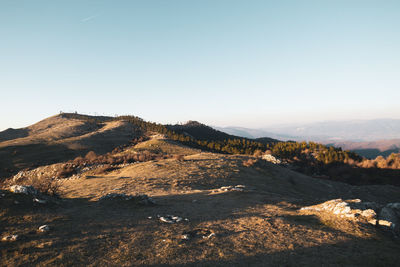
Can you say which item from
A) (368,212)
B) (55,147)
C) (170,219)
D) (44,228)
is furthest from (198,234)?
(55,147)

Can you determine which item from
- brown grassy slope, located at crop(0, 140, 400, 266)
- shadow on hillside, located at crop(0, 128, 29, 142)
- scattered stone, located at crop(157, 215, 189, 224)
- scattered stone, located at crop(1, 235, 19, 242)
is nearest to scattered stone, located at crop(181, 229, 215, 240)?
brown grassy slope, located at crop(0, 140, 400, 266)

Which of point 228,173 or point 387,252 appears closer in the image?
point 387,252

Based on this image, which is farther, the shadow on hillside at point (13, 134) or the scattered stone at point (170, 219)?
the shadow on hillside at point (13, 134)

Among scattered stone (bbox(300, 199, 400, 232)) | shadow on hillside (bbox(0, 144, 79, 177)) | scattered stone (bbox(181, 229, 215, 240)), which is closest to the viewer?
scattered stone (bbox(181, 229, 215, 240))

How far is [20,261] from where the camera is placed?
636 cm

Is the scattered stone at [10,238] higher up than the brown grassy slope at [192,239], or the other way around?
the scattered stone at [10,238]

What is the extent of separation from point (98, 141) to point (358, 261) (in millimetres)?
78318

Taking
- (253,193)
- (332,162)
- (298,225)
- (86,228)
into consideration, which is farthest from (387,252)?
(332,162)

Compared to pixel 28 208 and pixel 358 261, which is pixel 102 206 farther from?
pixel 358 261

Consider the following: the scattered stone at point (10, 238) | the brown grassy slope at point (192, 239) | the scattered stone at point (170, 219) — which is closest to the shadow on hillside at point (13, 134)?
the brown grassy slope at point (192, 239)

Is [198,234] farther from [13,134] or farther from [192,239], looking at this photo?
[13,134]

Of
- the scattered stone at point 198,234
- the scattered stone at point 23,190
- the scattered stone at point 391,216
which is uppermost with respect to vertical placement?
the scattered stone at point 23,190

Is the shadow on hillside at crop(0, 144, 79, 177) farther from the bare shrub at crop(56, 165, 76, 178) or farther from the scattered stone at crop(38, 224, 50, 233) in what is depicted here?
the scattered stone at crop(38, 224, 50, 233)

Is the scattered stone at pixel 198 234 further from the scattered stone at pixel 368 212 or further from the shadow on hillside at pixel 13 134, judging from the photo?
the shadow on hillside at pixel 13 134
